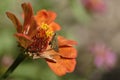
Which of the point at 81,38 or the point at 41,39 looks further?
the point at 81,38

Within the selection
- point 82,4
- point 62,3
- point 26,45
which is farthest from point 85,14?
point 26,45

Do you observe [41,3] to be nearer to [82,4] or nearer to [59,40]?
[82,4]

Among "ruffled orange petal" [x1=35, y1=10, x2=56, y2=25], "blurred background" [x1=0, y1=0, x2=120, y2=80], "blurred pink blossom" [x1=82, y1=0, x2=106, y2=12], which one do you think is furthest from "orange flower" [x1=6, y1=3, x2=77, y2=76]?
"blurred pink blossom" [x1=82, y1=0, x2=106, y2=12]

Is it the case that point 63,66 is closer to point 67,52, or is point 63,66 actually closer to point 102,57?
point 67,52

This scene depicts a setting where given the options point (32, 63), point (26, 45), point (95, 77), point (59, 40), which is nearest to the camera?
point (26, 45)

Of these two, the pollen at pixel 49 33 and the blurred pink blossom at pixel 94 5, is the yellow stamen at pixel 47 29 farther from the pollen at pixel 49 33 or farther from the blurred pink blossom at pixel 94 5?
the blurred pink blossom at pixel 94 5

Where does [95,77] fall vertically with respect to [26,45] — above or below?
below

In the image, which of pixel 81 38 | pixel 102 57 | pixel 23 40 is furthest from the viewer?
pixel 81 38

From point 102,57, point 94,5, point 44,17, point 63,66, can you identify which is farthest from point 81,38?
point 63,66

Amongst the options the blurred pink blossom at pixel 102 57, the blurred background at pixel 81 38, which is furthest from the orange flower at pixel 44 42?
the blurred pink blossom at pixel 102 57
